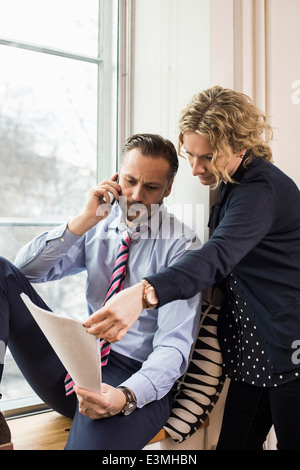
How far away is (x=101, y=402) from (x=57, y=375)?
1.10 ft

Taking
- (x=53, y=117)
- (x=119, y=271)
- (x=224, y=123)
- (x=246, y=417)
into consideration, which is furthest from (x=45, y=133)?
(x=246, y=417)

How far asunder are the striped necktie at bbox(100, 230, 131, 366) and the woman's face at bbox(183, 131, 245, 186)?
1.18 feet

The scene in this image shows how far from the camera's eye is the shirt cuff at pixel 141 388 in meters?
1.30

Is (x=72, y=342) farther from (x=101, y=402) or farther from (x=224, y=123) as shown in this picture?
(x=224, y=123)

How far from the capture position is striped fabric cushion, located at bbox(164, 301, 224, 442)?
61.4 inches

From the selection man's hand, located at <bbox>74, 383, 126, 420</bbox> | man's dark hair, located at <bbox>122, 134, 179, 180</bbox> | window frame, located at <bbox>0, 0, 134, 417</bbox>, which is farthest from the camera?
window frame, located at <bbox>0, 0, 134, 417</bbox>

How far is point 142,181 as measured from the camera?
4.96 ft

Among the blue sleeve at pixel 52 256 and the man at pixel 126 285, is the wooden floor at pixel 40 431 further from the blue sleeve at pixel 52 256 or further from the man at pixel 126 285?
the blue sleeve at pixel 52 256

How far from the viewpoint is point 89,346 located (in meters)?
1.01

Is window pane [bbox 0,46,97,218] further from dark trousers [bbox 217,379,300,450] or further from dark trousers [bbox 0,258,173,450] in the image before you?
dark trousers [bbox 217,379,300,450]

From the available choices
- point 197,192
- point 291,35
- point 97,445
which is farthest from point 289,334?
point 291,35

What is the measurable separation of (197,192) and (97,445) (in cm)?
95

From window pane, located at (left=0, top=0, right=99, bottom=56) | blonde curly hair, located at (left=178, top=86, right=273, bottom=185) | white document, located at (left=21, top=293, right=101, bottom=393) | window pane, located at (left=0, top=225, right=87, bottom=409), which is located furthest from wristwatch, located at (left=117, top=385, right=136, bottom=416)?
window pane, located at (left=0, top=0, right=99, bottom=56)

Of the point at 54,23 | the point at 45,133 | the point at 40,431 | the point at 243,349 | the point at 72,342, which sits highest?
the point at 54,23
